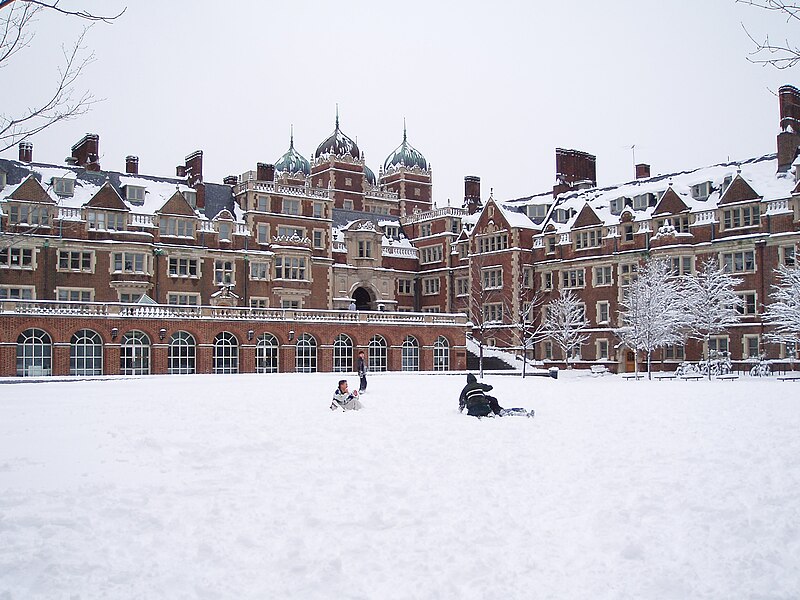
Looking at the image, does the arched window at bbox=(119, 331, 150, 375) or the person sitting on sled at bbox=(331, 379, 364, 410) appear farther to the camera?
the arched window at bbox=(119, 331, 150, 375)

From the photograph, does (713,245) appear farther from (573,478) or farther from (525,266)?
(573,478)

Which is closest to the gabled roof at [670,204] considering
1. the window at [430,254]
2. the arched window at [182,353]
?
the window at [430,254]

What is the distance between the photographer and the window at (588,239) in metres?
59.8

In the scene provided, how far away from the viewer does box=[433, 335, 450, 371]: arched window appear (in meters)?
55.6

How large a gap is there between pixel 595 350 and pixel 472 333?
9.70 m

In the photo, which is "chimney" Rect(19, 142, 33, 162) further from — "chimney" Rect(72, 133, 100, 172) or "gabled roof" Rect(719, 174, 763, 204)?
"gabled roof" Rect(719, 174, 763, 204)

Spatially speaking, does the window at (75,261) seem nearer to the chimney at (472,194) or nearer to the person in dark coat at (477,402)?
the chimney at (472,194)

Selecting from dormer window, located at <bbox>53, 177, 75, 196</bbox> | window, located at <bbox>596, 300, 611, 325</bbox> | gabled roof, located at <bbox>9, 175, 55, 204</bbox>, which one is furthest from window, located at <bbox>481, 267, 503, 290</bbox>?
gabled roof, located at <bbox>9, 175, 55, 204</bbox>

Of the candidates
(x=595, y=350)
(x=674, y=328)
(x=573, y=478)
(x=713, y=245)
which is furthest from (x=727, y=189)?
(x=573, y=478)

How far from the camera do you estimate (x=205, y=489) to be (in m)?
12.1

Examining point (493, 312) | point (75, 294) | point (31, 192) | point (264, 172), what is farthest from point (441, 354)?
point (31, 192)

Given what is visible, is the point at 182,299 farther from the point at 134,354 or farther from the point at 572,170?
the point at 572,170

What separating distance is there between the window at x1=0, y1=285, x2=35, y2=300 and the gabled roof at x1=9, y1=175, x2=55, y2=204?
5109mm

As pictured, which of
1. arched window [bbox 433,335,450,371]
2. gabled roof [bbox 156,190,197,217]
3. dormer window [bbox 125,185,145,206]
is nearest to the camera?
gabled roof [bbox 156,190,197,217]
